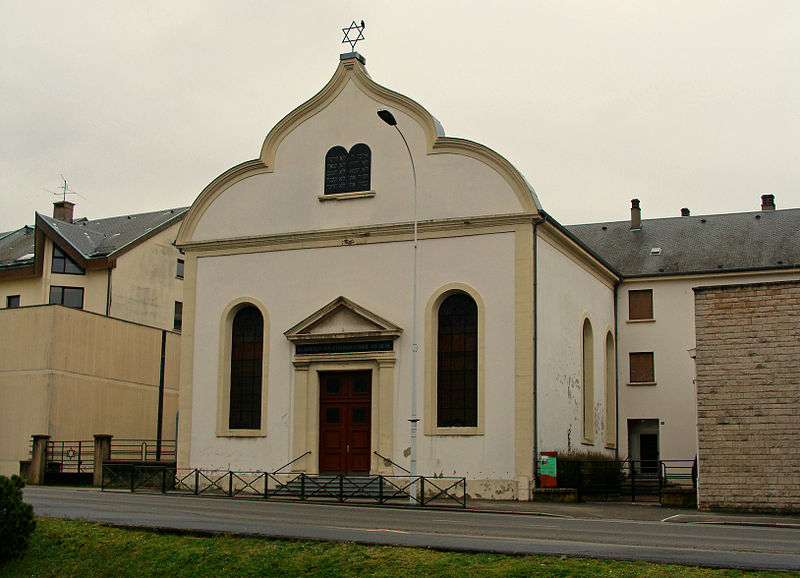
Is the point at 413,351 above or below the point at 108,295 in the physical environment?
below

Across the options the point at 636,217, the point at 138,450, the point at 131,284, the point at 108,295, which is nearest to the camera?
the point at 138,450

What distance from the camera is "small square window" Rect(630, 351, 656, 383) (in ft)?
Answer: 132

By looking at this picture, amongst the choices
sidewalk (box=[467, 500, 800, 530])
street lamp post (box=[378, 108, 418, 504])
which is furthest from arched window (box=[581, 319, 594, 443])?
street lamp post (box=[378, 108, 418, 504])

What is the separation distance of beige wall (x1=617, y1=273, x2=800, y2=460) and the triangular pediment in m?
13.2

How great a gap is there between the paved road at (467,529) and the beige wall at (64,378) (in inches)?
646

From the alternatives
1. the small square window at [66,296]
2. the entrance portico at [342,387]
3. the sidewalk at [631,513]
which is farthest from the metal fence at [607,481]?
the small square window at [66,296]

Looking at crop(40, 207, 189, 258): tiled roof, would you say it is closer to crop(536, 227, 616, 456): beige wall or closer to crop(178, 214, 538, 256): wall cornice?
crop(178, 214, 538, 256): wall cornice

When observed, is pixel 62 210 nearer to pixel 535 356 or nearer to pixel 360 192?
pixel 360 192

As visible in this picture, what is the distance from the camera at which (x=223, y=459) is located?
107 feet

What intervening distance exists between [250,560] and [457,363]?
51.6 ft

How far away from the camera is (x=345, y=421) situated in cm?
3145

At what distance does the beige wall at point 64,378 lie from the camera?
136ft

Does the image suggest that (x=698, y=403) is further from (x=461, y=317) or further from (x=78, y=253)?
(x=78, y=253)

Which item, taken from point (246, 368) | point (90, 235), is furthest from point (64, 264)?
point (246, 368)
